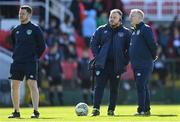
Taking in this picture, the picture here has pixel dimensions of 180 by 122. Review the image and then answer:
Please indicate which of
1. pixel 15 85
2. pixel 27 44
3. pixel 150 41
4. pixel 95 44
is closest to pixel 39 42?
pixel 27 44

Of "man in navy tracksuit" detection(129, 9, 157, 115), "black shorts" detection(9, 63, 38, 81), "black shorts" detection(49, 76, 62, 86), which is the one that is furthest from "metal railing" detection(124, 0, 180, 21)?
"black shorts" detection(9, 63, 38, 81)

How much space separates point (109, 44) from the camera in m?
17.0

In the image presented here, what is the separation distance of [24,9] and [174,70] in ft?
43.4

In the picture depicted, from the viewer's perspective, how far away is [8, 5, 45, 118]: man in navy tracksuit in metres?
16.6

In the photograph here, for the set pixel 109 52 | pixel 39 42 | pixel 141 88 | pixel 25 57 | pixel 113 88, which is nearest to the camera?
pixel 25 57

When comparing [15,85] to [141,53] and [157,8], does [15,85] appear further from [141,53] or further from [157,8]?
[157,8]

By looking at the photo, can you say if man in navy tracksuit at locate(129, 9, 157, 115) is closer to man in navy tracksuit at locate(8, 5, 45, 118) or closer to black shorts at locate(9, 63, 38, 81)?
man in navy tracksuit at locate(8, 5, 45, 118)

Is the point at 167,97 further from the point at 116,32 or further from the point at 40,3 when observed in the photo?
the point at 116,32

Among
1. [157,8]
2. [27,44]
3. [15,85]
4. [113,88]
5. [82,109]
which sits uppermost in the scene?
[157,8]

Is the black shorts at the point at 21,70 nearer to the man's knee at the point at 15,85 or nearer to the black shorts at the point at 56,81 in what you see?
the man's knee at the point at 15,85

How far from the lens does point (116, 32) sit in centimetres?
1716

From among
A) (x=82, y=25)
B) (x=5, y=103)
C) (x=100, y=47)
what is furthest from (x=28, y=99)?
(x=100, y=47)

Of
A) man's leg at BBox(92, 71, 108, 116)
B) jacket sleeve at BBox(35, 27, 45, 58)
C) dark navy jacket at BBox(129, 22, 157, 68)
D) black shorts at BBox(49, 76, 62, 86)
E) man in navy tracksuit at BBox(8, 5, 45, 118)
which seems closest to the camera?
man in navy tracksuit at BBox(8, 5, 45, 118)

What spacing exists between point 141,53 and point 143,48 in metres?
0.13
